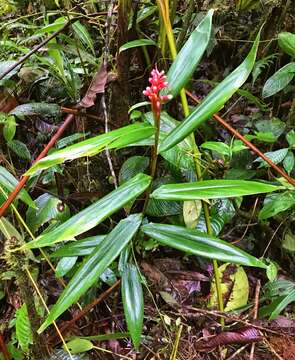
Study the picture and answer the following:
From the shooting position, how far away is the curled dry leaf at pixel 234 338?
844 millimetres

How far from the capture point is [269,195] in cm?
98

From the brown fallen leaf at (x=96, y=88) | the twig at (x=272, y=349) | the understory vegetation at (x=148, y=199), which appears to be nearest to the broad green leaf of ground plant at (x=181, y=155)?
the understory vegetation at (x=148, y=199)

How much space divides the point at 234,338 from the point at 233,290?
0.15 meters

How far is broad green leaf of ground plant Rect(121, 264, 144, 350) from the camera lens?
64cm

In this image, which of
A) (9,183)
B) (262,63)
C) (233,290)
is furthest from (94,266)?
(262,63)

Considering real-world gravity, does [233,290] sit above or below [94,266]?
below

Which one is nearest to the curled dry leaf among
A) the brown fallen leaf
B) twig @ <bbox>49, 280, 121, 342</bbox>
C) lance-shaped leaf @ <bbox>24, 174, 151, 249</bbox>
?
twig @ <bbox>49, 280, 121, 342</bbox>

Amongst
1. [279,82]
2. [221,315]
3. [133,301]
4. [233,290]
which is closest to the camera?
[133,301]

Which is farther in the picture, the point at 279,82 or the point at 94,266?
the point at 279,82

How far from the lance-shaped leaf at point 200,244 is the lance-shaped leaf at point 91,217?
0.28 ft

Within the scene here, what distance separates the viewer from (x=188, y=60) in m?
0.68

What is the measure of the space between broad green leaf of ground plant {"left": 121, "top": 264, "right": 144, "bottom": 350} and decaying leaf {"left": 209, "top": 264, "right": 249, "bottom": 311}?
339 mm

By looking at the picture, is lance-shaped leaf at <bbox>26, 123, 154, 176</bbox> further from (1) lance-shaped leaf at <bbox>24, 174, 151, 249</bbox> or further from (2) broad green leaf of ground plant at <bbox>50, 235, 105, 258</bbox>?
(2) broad green leaf of ground plant at <bbox>50, 235, 105, 258</bbox>

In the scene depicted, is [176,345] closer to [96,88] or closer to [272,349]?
[272,349]
